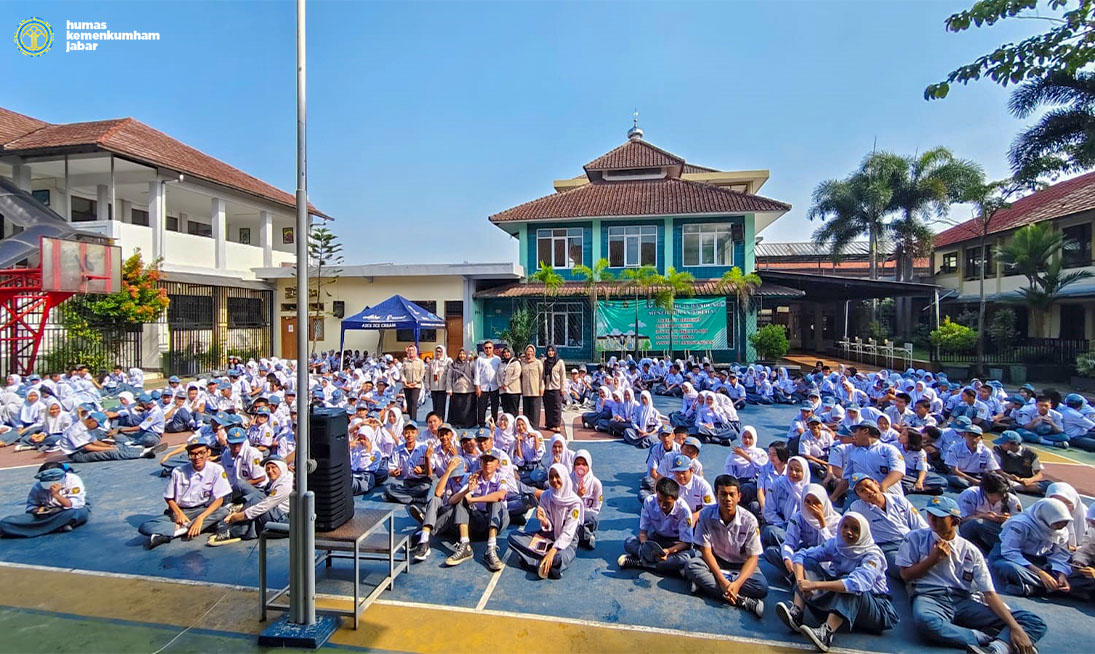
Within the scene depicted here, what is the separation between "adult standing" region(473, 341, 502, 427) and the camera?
11405mm

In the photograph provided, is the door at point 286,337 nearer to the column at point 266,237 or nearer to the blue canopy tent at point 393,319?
the column at point 266,237

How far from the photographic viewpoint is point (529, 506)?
22.1ft

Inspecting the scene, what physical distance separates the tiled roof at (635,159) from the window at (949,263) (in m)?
15.4

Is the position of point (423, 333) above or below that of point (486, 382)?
above

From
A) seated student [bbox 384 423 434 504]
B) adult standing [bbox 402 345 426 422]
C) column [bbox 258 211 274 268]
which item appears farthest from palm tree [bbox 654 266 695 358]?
column [bbox 258 211 274 268]

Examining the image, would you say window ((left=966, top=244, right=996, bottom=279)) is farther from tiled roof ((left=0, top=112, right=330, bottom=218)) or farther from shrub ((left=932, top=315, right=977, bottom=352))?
tiled roof ((left=0, top=112, right=330, bottom=218))

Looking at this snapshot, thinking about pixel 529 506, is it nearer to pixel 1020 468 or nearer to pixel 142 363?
pixel 1020 468

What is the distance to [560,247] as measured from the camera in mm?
22969

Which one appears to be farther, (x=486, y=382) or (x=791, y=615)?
(x=486, y=382)

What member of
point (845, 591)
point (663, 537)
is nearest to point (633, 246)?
point (663, 537)

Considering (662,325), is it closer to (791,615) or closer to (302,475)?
(791,615)

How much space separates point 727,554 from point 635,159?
2438 cm

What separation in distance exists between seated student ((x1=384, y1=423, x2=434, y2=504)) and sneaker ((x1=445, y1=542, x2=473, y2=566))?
1.63 meters

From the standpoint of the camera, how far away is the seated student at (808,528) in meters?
5.11
